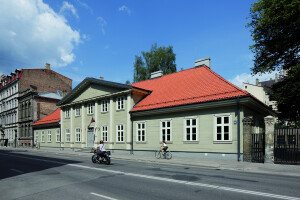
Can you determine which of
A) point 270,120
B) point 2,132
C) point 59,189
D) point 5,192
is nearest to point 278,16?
point 270,120

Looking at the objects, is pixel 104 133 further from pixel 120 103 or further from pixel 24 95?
pixel 24 95

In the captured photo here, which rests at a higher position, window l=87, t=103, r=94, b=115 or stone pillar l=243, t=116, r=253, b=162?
window l=87, t=103, r=94, b=115

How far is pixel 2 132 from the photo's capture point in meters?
59.4

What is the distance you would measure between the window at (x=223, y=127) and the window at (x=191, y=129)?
1.95 m

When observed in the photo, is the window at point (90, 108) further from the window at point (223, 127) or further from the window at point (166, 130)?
the window at point (223, 127)

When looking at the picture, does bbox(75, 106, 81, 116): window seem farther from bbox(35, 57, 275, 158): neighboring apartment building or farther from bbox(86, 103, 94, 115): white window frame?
bbox(86, 103, 94, 115): white window frame

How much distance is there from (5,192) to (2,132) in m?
59.9

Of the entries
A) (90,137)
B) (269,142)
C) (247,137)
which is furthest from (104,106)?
(269,142)

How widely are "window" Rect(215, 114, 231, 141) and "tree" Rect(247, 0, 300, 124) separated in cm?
658

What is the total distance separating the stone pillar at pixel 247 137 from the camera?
16.8m

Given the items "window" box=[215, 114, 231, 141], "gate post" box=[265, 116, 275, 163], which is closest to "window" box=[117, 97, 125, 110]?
"window" box=[215, 114, 231, 141]

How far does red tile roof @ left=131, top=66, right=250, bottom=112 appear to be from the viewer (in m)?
19.7

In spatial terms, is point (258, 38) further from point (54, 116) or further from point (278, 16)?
point (54, 116)

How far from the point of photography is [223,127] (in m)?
18.9
